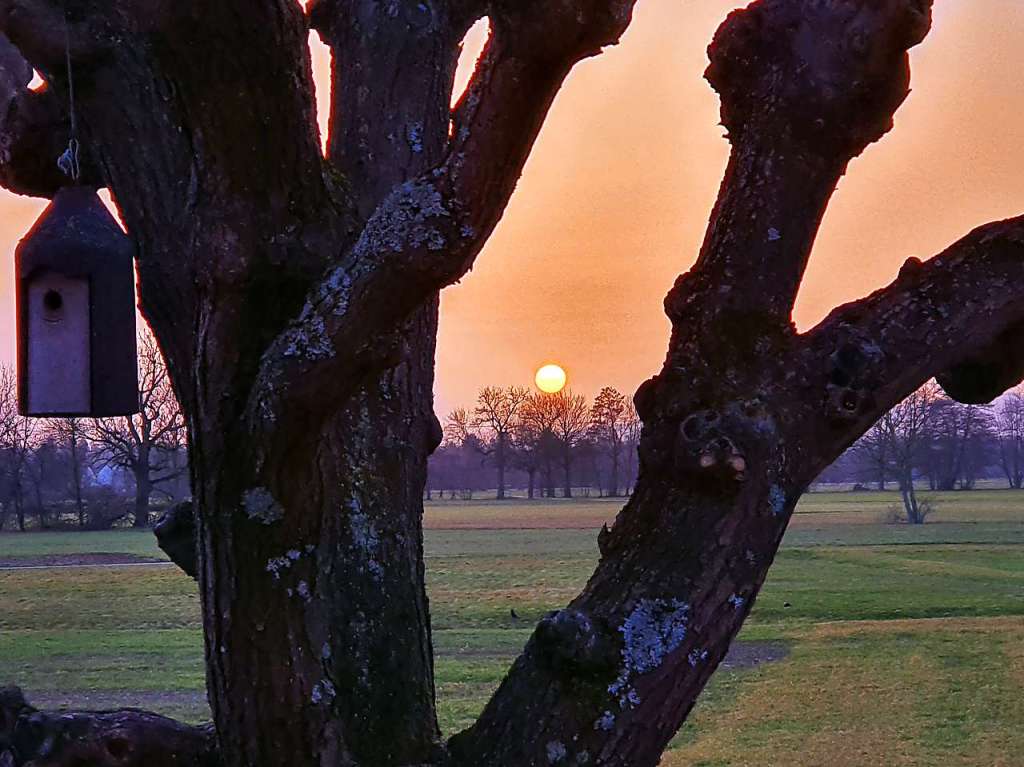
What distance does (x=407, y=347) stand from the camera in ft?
8.87

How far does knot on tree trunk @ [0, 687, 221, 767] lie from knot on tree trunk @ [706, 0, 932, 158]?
210 centimetres

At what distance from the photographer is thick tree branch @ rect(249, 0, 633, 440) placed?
2281 mm

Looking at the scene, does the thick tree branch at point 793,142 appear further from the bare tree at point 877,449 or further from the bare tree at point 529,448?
the bare tree at point 529,448

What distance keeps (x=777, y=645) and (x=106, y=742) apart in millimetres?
16309

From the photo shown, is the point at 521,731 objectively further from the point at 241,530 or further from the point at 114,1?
the point at 114,1

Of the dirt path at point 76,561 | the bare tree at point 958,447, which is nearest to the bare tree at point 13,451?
the dirt path at point 76,561

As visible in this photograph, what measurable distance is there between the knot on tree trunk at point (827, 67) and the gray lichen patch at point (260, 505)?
4.90ft

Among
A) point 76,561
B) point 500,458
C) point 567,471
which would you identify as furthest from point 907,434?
point 76,561

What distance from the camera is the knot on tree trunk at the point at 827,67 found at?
2.80m

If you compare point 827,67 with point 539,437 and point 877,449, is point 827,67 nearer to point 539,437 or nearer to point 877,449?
point 877,449

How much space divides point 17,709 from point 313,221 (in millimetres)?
1622

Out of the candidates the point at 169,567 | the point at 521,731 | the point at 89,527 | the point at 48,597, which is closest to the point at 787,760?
the point at 521,731

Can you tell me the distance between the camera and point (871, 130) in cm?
291

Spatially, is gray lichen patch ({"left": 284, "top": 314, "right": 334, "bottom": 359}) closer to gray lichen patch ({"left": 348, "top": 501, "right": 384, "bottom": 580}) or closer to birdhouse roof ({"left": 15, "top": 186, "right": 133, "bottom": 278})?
birdhouse roof ({"left": 15, "top": 186, "right": 133, "bottom": 278})
